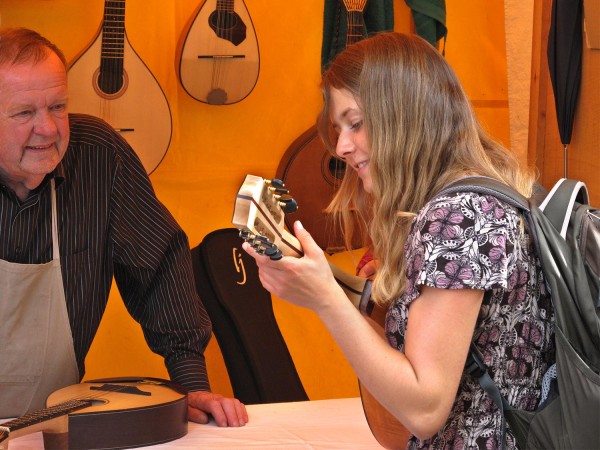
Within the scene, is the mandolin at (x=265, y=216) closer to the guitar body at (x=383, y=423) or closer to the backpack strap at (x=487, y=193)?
the backpack strap at (x=487, y=193)

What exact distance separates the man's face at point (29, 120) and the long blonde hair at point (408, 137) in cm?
103

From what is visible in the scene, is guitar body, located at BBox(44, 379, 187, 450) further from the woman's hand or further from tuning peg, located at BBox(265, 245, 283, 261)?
tuning peg, located at BBox(265, 245, 283, 261)

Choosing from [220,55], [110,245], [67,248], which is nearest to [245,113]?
[220,55]

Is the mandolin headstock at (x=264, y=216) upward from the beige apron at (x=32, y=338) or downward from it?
upward

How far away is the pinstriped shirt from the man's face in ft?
0.30

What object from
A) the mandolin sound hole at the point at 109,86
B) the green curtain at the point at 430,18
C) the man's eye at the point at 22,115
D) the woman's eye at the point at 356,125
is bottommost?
the man's eye at the point at 22,115

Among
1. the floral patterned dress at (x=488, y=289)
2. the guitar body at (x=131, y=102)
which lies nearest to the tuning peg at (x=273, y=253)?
the floral patterned dress at (x=488, y=289)

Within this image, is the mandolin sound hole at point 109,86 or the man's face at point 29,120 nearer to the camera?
the man's face at point 29,120

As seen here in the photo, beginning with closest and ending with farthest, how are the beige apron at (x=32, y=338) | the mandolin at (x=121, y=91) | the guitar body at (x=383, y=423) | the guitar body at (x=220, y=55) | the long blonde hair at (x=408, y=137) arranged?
the long blonde hair at (x=408, y=137)
the guitar body at (x=383, y=423)
the beige apron at (x=32, y=338)
the mandolin at (x=121, y=91)
the guitar body at (x=220, y=55)

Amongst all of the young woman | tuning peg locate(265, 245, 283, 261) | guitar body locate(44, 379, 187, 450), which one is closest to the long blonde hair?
the young woman

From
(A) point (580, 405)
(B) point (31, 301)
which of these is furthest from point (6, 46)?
(A) point (580, 405)

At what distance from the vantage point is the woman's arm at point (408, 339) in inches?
A: 59.0

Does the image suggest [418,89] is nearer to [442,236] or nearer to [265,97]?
[442,236]

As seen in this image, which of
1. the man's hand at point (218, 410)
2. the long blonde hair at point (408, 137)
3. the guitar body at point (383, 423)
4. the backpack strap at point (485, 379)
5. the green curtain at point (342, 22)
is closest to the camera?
the backpack strap at point (485, 379)
